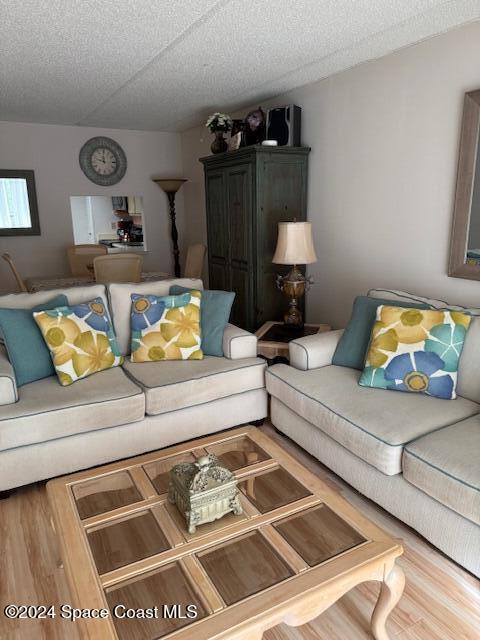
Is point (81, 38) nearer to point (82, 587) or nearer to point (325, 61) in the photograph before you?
point (325, 61)

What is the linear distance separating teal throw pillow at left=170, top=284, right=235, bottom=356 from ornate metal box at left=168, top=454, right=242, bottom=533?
1.29m

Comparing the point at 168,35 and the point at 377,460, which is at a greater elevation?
the point at 168,35

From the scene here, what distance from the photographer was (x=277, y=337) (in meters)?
3.10

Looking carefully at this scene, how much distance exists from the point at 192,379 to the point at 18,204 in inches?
147

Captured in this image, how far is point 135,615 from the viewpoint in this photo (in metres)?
1.11

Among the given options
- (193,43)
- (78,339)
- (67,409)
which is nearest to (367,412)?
(67,409)

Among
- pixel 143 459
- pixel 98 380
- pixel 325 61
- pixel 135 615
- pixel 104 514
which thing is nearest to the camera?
pixel 135 615

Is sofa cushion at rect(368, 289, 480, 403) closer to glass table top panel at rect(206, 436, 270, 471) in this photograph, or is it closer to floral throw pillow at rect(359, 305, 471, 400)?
floral throw pillow at rect(359, 305, 471, 400)

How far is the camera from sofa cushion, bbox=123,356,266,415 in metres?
2.35

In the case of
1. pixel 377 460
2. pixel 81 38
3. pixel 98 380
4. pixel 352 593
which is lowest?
pixel 352 593

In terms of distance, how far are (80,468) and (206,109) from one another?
134 inches

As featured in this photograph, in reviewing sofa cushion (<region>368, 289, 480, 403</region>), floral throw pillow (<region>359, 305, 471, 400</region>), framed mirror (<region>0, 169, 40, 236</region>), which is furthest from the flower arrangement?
sofa cushion (<region>368, 289, 480, 403</region>)

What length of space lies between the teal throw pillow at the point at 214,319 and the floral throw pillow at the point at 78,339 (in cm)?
54

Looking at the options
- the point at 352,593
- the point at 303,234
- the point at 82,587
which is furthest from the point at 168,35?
the point at 352,593
